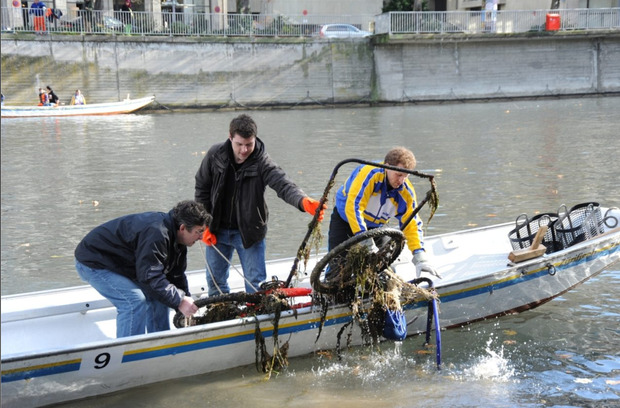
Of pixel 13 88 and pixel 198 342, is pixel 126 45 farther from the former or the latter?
pixel 198 342

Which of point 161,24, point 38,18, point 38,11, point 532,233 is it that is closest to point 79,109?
point 38,18

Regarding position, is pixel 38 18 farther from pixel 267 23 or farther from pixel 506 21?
pixel 506 21

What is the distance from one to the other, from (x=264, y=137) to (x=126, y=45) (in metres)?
14.7

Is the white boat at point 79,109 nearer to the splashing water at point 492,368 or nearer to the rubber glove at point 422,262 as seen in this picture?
the rubber glove at point 422,262

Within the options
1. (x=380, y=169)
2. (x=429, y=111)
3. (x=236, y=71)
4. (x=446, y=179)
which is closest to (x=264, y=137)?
(x=446, y=179)

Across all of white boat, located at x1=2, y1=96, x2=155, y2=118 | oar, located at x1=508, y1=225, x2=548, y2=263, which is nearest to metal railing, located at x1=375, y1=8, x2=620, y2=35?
white boat, located at x1=2, y1=96, x2=155, y2=118

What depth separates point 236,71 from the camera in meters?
36.2

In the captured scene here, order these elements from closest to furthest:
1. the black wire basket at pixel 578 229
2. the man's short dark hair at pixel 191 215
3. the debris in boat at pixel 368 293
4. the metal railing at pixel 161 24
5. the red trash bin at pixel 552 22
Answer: the man's short dark hair at pixel 191 215 < the debris in boat at pixel 368 293 < the black wire basket at pixel 578 229 < the metal railing at pixel 161 24 < the red trash bin at pixel 552 22

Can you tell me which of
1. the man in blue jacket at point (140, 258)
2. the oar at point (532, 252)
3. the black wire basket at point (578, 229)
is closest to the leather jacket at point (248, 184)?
the man in blue jacket at point (140, 258)

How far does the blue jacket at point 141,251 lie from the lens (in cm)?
532

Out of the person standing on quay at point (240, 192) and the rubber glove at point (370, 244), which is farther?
the person standing on quay at point (240, 192)

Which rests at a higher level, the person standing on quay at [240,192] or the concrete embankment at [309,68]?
the concrete embankment at [309,68]

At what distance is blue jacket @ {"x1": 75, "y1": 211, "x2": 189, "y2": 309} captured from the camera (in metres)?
Answer: 5.32

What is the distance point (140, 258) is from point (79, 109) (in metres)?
28.1
